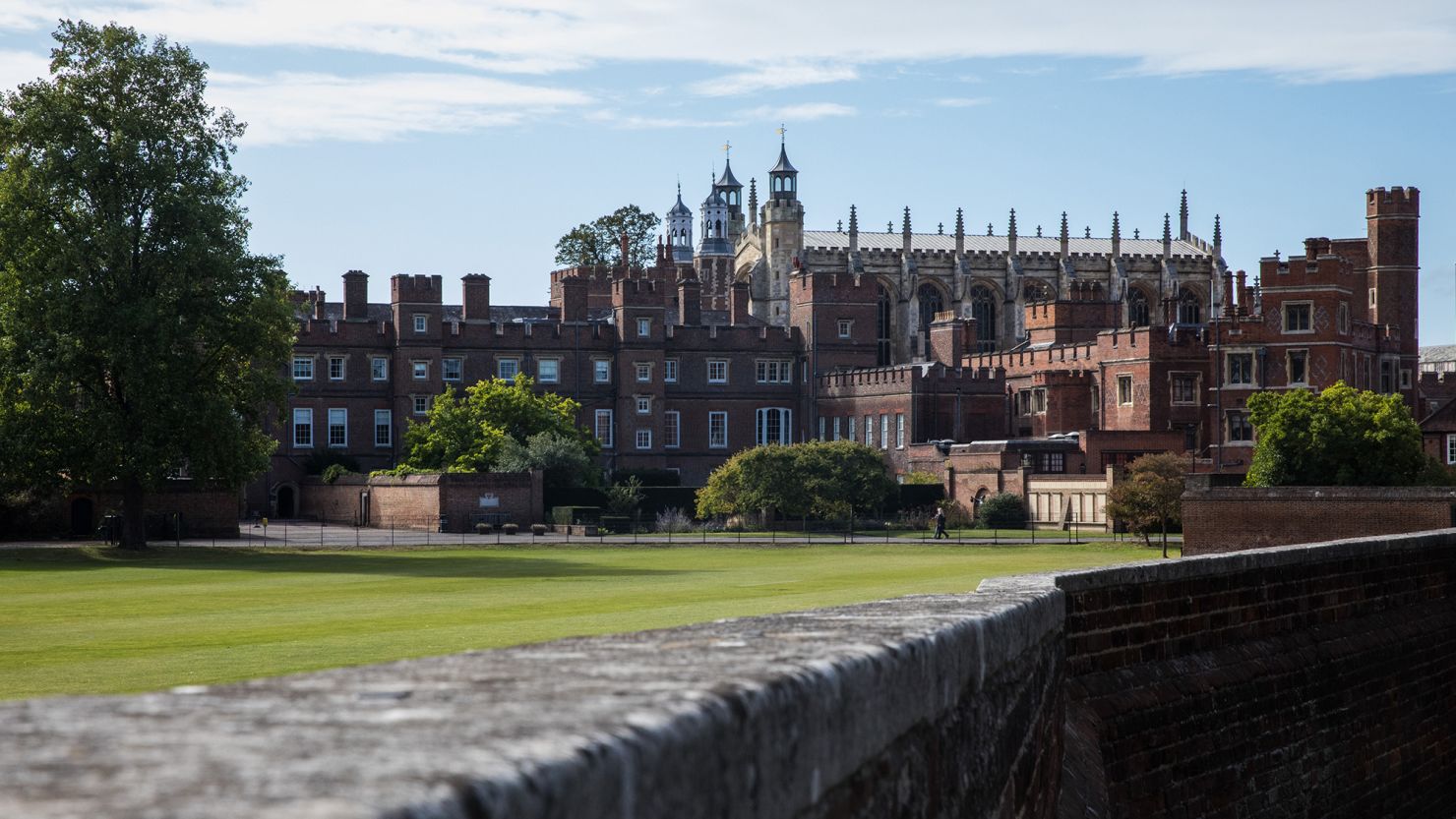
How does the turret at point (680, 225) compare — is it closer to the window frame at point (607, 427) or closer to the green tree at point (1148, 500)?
the window frame at point (607, 427)

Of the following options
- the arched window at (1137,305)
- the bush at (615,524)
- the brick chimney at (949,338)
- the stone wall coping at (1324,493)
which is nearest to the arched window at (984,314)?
the arched window at (1137,305)

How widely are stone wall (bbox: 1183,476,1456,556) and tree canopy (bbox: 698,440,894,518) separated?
2302cm

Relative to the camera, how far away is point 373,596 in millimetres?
31828

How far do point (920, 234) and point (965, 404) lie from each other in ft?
126

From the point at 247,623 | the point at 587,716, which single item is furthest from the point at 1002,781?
the point at 247,623

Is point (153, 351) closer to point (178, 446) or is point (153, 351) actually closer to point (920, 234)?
point (178, 446)

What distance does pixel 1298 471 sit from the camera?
50688mm

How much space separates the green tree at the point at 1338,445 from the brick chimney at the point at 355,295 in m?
45.2

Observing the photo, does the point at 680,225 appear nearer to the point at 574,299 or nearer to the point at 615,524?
the point at 574,299

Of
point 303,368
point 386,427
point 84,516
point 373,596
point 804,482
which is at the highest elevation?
point 303,368

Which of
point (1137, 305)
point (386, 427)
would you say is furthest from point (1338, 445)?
point (1137, 305)

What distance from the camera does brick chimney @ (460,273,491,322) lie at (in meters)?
85.2

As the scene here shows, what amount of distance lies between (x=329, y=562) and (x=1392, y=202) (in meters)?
54.7

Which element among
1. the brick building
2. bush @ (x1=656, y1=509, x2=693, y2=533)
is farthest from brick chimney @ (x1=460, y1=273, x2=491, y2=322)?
bush @ (x1=656, y1=509, x2=693, y2=533)
